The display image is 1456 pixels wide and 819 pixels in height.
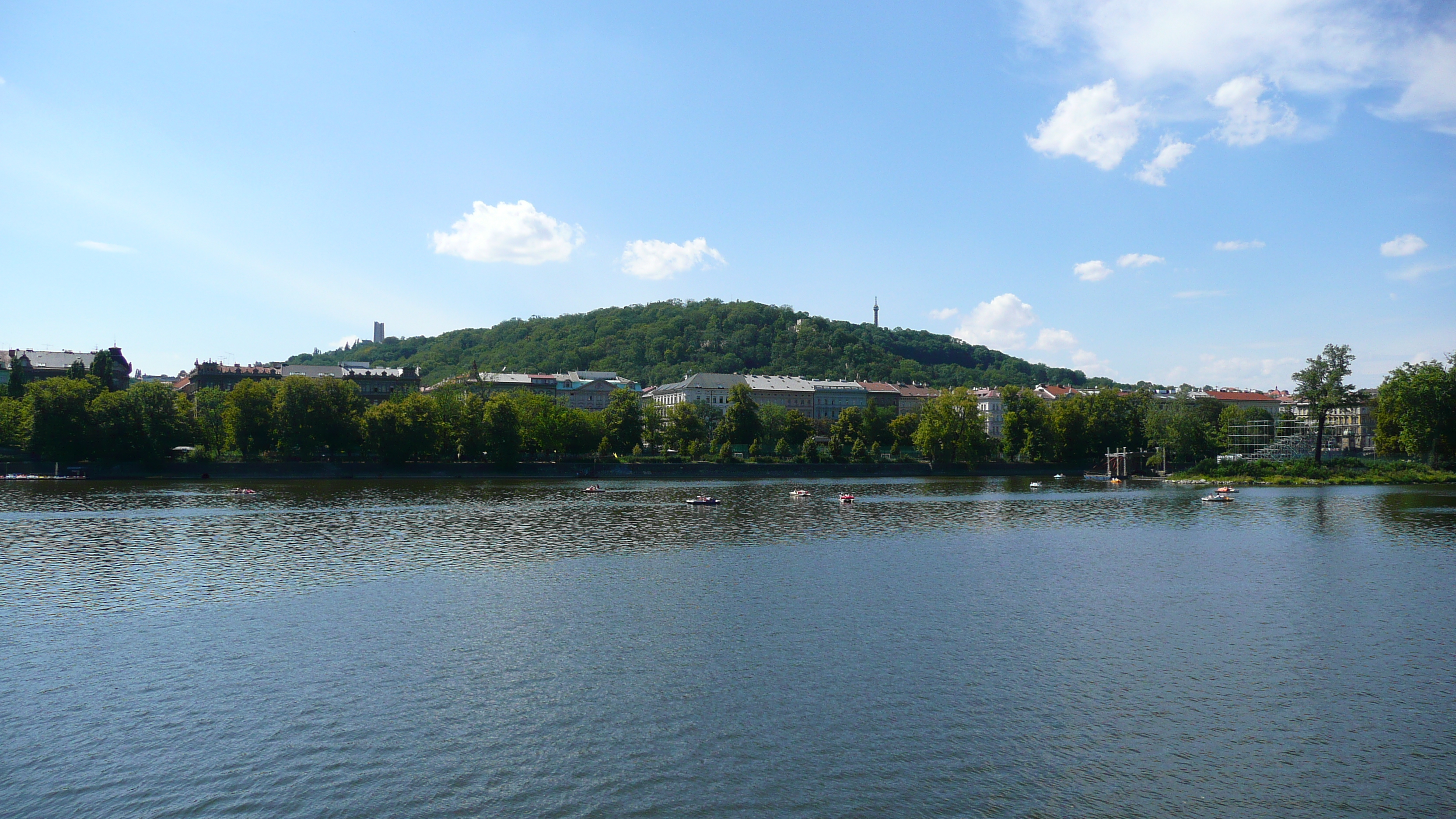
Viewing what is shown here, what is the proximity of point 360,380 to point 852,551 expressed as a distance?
450ft

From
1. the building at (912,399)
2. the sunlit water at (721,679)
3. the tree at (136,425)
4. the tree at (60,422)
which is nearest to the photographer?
the sunlit water at (721,679)

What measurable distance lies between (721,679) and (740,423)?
338 feet

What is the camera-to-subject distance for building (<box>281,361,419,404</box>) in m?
155

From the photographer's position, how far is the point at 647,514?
5866cm

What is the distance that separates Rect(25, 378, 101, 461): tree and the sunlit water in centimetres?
5228

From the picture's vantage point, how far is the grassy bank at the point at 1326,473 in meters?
91.3

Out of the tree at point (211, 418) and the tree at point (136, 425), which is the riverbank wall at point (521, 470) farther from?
the tree at point (211, 418)

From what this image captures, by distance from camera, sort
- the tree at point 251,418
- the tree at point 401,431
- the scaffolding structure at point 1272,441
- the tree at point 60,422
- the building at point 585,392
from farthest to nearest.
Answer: the building at point 585,392 → the scaffolding structure at point 1272,441 → the tree at point 401,431 → the tree at point 251,418 → the tree at point 60,422

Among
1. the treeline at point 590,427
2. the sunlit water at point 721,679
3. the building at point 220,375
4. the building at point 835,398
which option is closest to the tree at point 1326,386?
the treeline at point 590,427

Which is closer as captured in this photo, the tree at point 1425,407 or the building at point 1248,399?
the tree at point 1425,407

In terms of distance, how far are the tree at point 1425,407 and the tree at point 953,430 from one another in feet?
147

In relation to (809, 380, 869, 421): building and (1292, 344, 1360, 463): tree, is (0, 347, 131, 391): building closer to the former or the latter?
(809, 380, 869, 421): building

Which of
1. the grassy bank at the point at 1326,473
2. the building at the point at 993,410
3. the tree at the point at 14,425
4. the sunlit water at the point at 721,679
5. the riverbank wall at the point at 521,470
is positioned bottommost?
the sunlit water at the point at 721,679

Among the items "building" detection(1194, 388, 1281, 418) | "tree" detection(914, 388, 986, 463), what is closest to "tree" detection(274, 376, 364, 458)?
"tree" detection(914, 388, 986, 463)
